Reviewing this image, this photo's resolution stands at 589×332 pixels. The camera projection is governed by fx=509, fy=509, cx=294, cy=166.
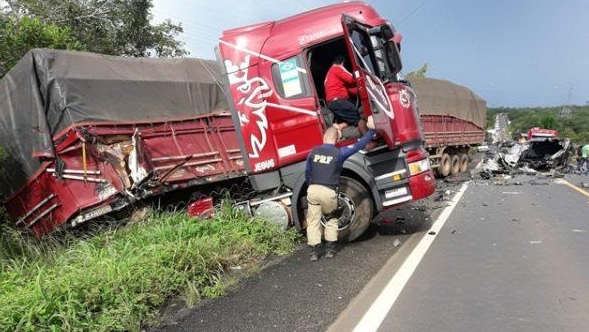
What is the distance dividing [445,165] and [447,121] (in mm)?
1863

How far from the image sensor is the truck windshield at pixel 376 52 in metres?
6.74

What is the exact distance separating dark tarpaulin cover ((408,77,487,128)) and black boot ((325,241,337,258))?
11.5 metres

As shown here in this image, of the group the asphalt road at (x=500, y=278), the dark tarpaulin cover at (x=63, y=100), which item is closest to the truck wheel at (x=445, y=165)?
the asphalt road at (x=500, y=278)

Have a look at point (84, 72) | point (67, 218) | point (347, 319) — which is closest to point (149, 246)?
point (67, 218)

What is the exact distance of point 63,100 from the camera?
7078mm

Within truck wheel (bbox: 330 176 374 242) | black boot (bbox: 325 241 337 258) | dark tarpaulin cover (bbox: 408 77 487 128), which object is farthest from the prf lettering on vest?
dark tarpaulin cover (bbox: 408 77 487 128)

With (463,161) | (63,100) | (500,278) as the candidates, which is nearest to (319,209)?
(500,278)

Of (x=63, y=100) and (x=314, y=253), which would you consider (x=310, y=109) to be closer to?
(x=314, y=253)

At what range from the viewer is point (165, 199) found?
26.4 feet

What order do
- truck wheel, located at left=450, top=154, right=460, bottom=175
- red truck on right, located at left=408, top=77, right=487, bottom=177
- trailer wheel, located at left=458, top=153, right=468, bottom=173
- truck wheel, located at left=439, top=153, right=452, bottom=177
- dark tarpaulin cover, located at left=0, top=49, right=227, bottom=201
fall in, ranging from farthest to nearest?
trailer wheel, located at left=458, top=153, right=468, bottom=173 < truck wheel, located at left=450, top=154, right=460, bottom=175 < truck wheel, located at left=439, top=153, right=452, bottom=177 < red truck on right, located at left=408, top=77, right=487, bottom=177 < dark tarpaulin cover, located at left=0, top=49, right=227, bottom=201

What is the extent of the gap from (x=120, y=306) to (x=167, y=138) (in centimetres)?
397

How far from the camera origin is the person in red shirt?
22.1ft

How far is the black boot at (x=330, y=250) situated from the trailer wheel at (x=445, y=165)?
42.1 ft

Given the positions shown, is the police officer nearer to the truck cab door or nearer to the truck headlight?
the truck cab door
